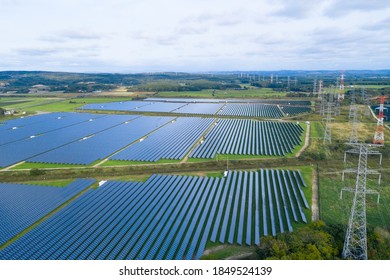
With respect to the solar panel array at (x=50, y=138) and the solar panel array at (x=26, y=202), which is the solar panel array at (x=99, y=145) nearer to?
the solar panel array at (x=50, y=138)

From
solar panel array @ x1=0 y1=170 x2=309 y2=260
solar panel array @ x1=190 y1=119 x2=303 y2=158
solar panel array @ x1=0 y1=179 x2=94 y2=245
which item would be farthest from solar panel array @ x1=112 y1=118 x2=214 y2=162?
solar panel array @ x1=0 y1=179 x2=94 y2=245

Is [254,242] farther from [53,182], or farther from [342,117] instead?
[342,117]

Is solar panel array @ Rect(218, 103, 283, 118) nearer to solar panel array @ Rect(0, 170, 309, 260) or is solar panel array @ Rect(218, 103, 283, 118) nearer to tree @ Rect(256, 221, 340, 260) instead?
solar panel array @ Rect(0, 170, 309, 260)

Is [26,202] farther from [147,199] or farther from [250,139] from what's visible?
[250,139]

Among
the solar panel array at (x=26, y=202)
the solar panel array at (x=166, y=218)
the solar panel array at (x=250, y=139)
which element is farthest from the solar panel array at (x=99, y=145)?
the solar panel array at (x=250, y=139)

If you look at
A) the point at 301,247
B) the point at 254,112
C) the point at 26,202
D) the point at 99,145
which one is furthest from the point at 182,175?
the point at 254,112
